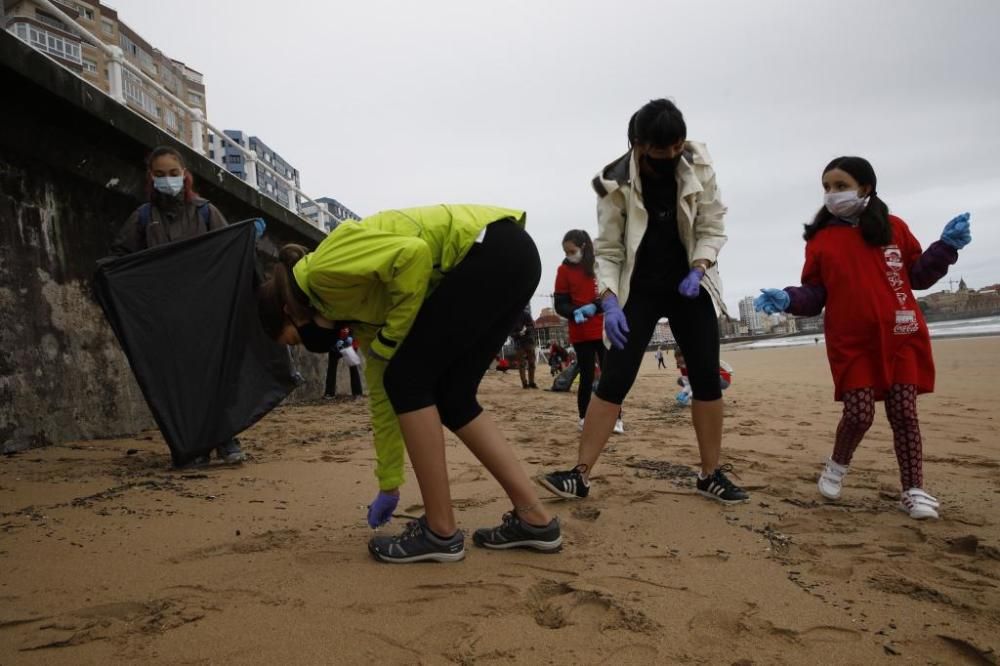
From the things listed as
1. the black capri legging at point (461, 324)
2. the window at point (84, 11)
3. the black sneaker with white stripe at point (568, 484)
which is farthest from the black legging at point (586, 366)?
the window at point (84, 11)

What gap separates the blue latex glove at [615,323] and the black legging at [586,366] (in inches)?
75.3

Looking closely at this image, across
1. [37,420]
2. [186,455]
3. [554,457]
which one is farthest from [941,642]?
[37,420]

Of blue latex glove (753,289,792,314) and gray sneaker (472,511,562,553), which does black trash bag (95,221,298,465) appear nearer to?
gray sneaker (472,511,562,553)

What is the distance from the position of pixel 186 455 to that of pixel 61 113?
2501 mm

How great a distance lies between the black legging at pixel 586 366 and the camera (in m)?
4.54

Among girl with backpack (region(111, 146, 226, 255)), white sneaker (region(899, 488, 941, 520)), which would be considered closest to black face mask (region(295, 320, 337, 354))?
girl with backpack (region(111, 146, 226, 255))

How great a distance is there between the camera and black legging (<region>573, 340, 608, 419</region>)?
454cm

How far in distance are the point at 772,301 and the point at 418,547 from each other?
1.95m

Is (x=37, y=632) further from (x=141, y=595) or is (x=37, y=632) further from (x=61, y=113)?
(x=61, y=113)

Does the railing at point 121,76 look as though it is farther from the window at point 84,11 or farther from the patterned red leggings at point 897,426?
the window at point 84,11

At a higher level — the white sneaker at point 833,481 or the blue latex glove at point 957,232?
the blue latex glove at point 957,232

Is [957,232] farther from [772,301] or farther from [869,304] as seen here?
[772,301]

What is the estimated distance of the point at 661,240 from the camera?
2.68 metres

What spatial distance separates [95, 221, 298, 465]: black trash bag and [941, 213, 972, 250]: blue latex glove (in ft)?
11.1
